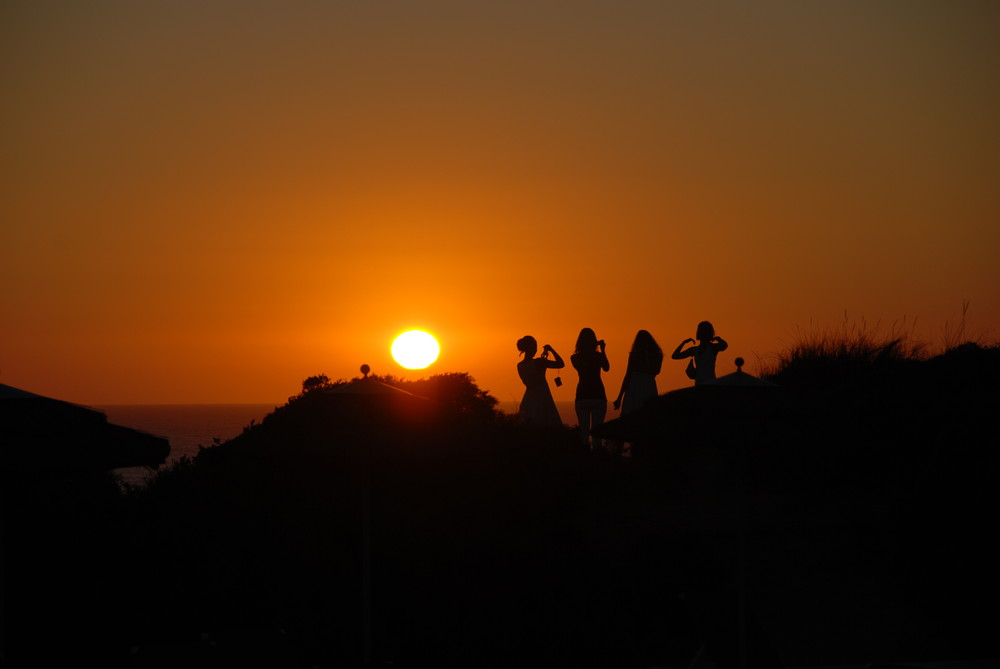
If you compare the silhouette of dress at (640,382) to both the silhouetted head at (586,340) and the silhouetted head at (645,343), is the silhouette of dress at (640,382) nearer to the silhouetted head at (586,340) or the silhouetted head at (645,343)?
the silhouetted head at (645,343)

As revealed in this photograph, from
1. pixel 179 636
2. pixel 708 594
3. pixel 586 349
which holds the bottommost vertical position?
pixel 179 636

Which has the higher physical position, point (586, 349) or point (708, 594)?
point (586, 349)

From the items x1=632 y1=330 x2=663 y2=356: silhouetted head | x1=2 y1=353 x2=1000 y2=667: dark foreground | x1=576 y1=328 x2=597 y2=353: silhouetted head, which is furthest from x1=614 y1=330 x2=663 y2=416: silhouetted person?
x1=2 y1=353 x2=1000 y2=667: dark foreground

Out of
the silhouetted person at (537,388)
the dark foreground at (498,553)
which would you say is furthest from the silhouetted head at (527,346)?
the dark foreground at (498,553)

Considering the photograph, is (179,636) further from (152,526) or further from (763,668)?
(763,668)

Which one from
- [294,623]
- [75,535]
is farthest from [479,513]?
[75,535]

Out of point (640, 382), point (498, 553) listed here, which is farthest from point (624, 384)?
point (498, 553)

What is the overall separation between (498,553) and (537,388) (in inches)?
259

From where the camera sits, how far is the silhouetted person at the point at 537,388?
724 inches

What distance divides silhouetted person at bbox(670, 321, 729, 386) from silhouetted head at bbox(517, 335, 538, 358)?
2504 mm

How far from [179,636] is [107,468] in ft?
13.9

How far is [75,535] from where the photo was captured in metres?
12.9

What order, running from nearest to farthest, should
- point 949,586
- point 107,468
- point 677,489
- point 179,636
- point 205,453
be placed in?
point 107,468 < point 179,636 < point 949,586 < point 205,453 < point 677,489

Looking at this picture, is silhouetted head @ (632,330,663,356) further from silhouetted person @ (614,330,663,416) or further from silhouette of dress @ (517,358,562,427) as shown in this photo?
silhouette of dress @ (517,358,562,427)
